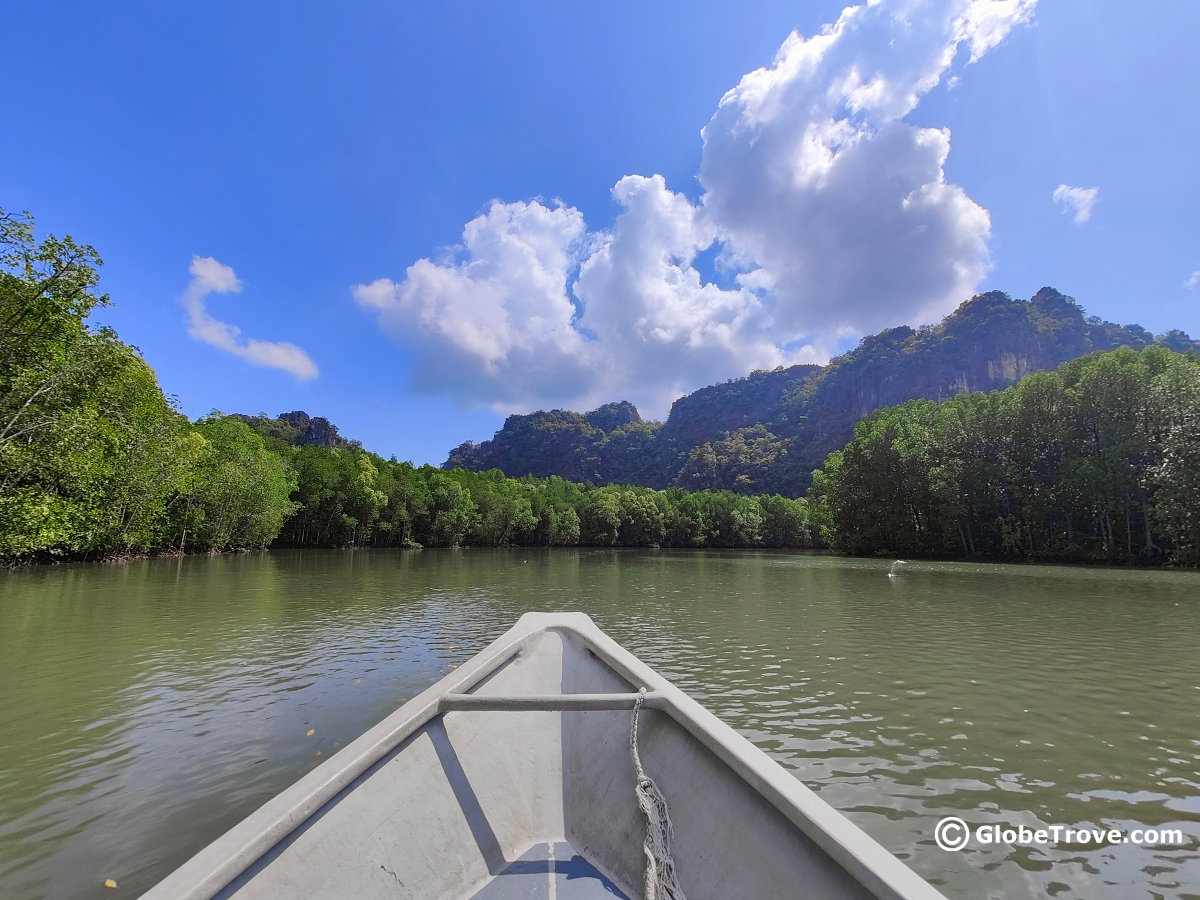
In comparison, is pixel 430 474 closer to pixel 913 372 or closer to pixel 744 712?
pixel 744 712

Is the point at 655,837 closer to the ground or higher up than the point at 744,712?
higher up

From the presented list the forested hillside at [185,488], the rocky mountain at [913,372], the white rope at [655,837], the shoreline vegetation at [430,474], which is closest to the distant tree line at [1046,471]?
the shoreline vegetation at [430,474]

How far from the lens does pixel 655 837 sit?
3.12 m

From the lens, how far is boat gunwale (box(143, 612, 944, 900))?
7.01 feet

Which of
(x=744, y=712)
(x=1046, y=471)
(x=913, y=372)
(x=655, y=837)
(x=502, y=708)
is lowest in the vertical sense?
(x=744, y=712)

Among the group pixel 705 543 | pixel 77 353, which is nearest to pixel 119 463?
pixel 77 353

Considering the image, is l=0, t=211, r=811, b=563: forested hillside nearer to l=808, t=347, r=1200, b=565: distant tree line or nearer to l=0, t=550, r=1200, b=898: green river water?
l=0, t=550, r=1200, b=898: green river water

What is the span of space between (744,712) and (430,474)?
89552mm

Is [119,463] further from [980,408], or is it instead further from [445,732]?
[980,408]

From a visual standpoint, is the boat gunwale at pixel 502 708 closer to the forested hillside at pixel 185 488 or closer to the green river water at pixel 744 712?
the green river water at pixel 744 712

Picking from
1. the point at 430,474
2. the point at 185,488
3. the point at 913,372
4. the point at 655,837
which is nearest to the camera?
the point at 655,837

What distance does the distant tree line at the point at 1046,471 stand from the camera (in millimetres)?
38844

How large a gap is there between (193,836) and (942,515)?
6606cm

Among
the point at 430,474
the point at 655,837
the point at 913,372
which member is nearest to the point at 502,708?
the point at 655,837
